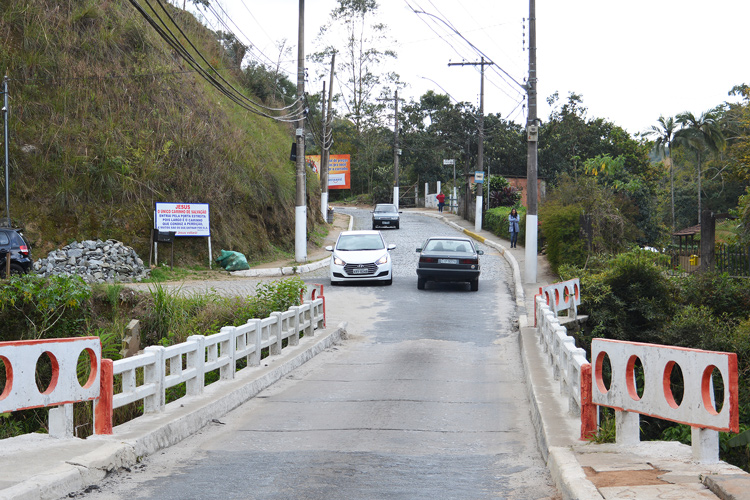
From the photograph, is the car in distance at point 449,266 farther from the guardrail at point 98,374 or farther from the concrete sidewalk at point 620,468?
the concrete sidewalk at point 620,468

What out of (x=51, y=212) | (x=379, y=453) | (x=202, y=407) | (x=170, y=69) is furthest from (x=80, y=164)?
(x=379, y=453)

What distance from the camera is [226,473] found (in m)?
6.12

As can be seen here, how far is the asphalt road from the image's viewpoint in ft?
18.9

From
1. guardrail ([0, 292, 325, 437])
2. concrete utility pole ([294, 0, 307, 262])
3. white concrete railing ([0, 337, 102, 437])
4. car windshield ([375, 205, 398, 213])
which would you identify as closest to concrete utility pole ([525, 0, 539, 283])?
concrete utility pole ([294, 0, 307, 262])

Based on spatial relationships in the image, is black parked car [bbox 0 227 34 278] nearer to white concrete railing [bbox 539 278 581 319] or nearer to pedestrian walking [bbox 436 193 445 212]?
white concrete railing [bbox 539 278 581 319]

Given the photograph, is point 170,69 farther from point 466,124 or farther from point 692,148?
point 692,148

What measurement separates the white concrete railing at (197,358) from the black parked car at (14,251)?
9.35 m

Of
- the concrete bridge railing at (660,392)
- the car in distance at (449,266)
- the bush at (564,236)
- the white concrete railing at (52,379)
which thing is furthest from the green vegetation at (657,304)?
the white concrete railing at (52,379)

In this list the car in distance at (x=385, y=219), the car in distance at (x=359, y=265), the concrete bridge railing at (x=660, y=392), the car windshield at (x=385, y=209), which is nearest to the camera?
the concrete bridge railing at (x=660, y=392)

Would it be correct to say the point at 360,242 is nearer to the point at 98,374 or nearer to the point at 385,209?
the point at 98,374

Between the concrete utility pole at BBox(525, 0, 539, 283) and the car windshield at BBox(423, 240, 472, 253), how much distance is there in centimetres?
217

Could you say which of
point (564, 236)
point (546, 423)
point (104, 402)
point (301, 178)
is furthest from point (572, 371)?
point (301, 178)

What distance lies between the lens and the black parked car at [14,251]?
18.9m

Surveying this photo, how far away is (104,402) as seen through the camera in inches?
263
